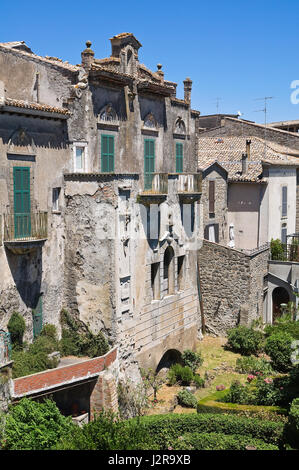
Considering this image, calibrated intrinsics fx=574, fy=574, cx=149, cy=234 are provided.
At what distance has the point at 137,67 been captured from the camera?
81.6 ft

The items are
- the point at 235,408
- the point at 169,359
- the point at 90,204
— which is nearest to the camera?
the point at 235,408

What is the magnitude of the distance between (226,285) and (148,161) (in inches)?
335

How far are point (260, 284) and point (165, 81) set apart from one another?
12.2 m

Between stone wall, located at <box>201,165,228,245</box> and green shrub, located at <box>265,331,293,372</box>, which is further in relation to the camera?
stone wall, located at <box>201,165,228,245</box>

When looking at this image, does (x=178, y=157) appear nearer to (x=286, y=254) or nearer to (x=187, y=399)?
(x=286, y=254)

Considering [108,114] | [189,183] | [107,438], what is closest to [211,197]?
[189,183]

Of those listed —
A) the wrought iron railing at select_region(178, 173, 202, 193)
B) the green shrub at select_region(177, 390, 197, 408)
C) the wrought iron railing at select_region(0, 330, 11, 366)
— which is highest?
the wrought iron railing at select_region(178, 173, 202, 193)

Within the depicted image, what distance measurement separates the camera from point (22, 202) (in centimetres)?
1919

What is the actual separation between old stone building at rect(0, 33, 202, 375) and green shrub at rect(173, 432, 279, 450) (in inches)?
207

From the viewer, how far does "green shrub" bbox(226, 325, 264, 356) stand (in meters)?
28.0

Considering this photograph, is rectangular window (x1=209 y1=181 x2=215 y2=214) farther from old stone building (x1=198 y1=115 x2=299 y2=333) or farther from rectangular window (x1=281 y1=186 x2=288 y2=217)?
rectangular window (x1=281 y1=186 x2=288 y2=217)

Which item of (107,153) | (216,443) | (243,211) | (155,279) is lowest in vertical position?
Answer: (216,443)

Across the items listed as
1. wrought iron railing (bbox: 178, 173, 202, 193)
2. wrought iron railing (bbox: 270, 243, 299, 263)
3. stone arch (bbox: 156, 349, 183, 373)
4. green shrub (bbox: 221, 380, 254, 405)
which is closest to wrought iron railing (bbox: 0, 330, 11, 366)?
green shrub (bbox: 221, 380, 254, 405)

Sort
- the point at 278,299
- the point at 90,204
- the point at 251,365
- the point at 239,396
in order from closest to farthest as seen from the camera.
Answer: the point at 239,396 < the point at 90,204 < the point at 251,365 < the point at 278,299
